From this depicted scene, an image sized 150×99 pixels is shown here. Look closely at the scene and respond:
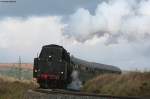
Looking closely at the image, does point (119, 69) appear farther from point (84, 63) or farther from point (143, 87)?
point (143, 87)

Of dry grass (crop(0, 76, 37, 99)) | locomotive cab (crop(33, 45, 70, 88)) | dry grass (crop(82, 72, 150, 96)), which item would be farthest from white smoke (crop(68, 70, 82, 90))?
dry grass (crop(82, 72, 150, 96))

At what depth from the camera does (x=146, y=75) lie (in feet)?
98.9

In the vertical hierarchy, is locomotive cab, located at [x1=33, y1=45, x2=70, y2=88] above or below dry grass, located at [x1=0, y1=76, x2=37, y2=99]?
above

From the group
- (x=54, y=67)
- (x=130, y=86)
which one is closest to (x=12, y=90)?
(x=54, y=67)

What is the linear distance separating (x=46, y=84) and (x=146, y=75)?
42.1 feet

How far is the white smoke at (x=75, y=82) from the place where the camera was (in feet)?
140

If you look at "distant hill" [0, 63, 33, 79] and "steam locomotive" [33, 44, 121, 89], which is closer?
"steam locomotive" [33, 44, 121, 89]

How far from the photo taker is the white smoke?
42625 millimetres

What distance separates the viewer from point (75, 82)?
4316 centimetres

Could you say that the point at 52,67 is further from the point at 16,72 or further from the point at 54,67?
the point at 16,72

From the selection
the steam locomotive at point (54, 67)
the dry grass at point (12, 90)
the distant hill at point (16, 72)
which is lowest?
the dry grass at point (12, 90)

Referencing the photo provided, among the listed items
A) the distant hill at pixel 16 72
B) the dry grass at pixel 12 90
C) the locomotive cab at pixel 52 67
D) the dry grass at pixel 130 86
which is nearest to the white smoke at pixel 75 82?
the locomotive cab at pixel 52 67

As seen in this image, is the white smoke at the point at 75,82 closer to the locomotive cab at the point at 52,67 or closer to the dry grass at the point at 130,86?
the locomotive cab at the point at 52,67

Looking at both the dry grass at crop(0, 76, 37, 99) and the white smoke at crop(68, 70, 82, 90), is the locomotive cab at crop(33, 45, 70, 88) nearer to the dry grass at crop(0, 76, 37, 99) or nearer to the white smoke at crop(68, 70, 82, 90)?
the white smoke at crop(68, 70, 82, 90)
